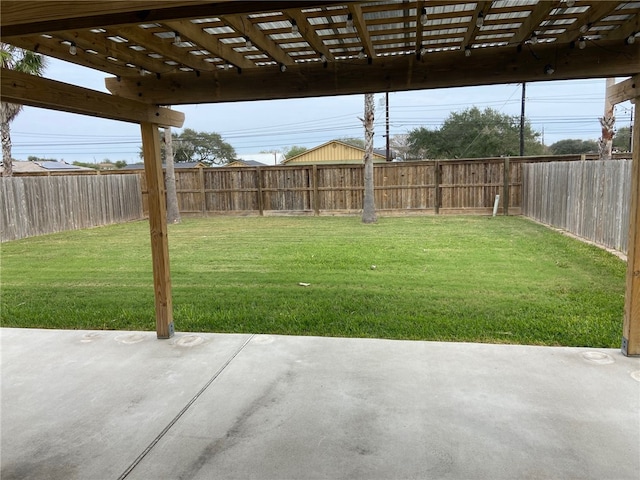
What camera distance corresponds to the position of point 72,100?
10.2 ft

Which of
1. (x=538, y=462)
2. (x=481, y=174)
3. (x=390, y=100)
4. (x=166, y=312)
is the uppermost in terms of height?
(x=390, y=100)

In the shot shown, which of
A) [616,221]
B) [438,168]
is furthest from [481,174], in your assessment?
[616,221]

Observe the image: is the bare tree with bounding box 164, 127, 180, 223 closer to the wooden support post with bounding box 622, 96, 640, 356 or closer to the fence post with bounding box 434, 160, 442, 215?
the fence post with bounding box 434, 160, 442, 215

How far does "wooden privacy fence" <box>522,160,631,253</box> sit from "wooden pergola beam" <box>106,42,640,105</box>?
316 centimetres

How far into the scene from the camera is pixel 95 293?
554 cm

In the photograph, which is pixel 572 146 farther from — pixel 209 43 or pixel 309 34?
pixel 209 43

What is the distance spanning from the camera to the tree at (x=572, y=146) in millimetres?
45000

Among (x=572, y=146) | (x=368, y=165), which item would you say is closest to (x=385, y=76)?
(x=368, y=165)

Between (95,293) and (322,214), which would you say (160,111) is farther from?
(322,214)

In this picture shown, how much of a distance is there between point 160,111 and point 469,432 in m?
3.52

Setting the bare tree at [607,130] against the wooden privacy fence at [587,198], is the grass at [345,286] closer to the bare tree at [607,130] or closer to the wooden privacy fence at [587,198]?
the wooden privacy fence at [587,198]

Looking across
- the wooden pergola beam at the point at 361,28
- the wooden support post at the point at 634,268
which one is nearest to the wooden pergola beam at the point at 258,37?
the wooden pergola beam at the point at 361,28

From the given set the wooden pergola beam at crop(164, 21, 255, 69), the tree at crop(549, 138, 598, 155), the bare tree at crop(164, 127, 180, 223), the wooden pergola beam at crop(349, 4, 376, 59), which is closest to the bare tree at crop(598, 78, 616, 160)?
the wooden pergola beam at crop(349, 4, 376, 59)

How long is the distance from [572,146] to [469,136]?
18540 millimetres
